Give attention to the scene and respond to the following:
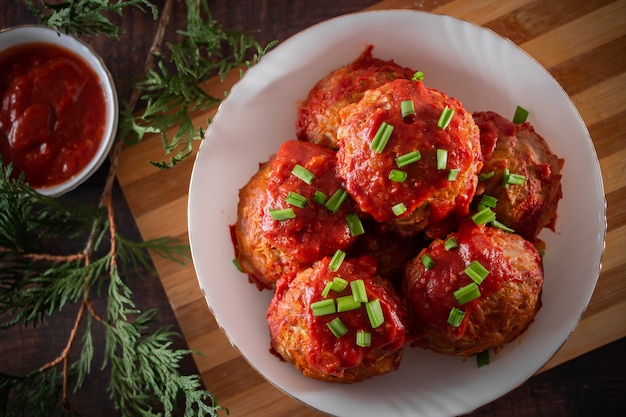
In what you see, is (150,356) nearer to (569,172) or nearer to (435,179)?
(435,179)

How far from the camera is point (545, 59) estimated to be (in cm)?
331

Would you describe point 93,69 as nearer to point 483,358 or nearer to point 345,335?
point 345,335

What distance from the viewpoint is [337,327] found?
2.37 metres

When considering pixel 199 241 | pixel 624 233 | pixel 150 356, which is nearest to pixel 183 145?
pixel 199 241

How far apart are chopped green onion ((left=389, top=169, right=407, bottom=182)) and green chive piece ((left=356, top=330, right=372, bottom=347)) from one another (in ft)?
2.05

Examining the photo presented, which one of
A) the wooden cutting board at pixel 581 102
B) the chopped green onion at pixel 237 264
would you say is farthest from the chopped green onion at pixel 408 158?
the wooden cutting board at pixel 581 102

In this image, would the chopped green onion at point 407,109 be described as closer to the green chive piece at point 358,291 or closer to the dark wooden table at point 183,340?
the green chive piece at point 358,291

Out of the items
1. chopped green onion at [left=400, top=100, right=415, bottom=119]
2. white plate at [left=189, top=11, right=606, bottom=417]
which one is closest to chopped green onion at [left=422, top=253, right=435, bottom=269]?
chopped green onion at [left=400, top=100, right=415, bottom=119]

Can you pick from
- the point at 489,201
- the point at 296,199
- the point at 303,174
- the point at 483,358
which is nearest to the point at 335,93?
the point at 303,174

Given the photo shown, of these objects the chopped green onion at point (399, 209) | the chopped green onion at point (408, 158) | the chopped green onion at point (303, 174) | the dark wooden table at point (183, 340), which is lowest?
the dark wooden table at point (183, 340)

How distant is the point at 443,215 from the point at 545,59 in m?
1.44

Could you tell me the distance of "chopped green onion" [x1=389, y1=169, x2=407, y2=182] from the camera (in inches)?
90.4

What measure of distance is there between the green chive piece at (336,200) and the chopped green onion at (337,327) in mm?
468

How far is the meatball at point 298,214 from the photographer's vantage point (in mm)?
2512
